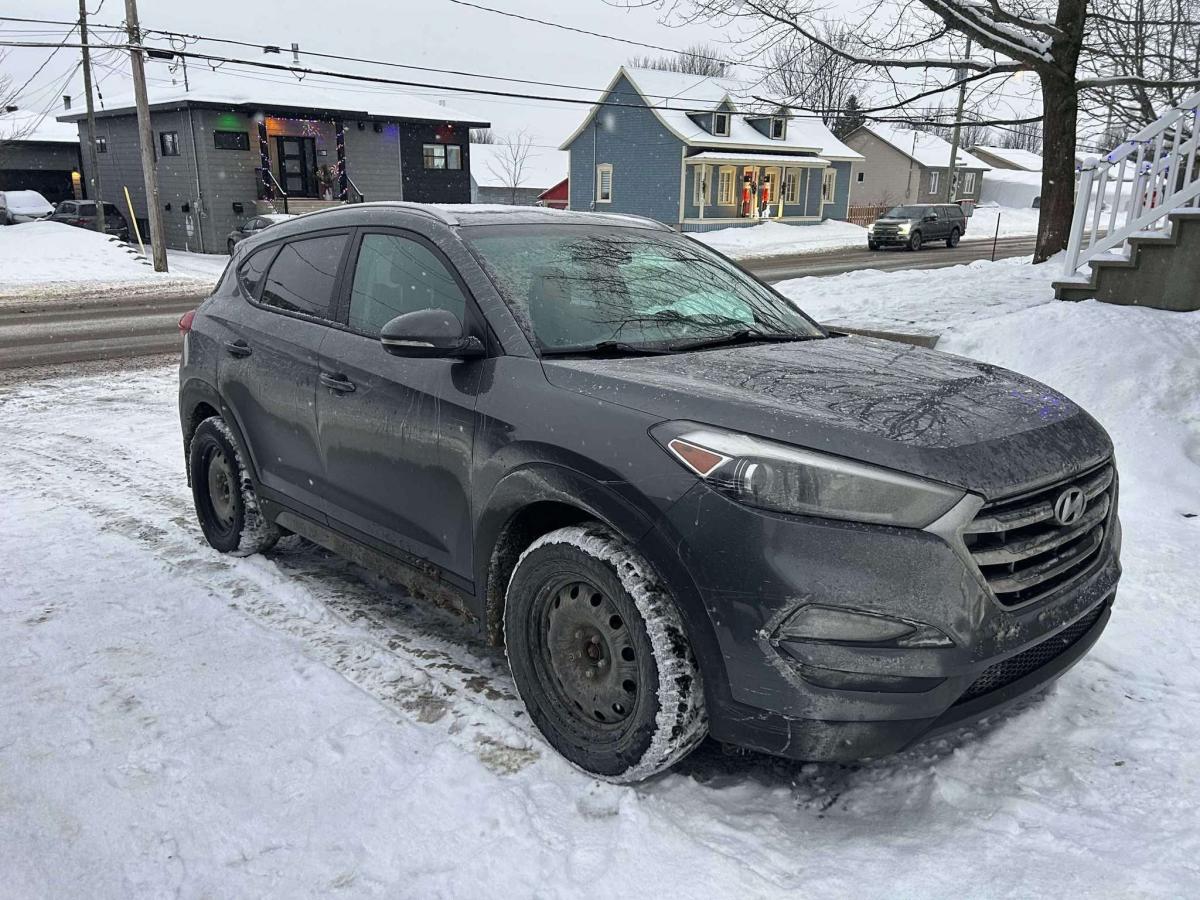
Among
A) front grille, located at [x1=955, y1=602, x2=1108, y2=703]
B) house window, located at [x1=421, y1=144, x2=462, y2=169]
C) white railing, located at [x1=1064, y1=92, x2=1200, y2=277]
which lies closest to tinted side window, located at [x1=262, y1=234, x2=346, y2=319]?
front grille, located at [x1=955, y1=602, x2=1108, y2=703]

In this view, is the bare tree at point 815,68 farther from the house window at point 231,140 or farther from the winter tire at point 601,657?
the house window at point 231,140

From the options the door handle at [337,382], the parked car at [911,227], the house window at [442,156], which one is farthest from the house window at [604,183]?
the door handle at [337,382]

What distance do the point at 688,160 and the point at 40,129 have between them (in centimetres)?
3417

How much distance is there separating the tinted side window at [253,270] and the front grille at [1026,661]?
3843mm

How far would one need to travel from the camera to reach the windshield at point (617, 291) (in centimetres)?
334

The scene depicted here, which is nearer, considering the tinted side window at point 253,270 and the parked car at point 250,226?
the tinted side window at point 253,270

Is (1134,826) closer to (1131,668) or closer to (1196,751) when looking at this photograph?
(1196,751)

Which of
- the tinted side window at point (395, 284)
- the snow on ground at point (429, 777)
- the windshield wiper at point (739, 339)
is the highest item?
the tinted side window at point (395, 284)

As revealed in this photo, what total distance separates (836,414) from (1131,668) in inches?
77.2

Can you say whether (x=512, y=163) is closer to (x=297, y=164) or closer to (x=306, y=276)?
(x=297, y=164)

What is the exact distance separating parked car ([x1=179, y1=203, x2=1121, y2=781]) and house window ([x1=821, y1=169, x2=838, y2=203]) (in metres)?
49.8

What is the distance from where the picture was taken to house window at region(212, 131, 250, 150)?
106ft

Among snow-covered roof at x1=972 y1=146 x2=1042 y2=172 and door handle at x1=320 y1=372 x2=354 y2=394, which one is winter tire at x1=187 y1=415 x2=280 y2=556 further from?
snow-covered roof at x1=972 y1=146 x2=1042 y2=172

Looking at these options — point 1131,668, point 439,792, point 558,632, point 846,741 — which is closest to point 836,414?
point 846,741
